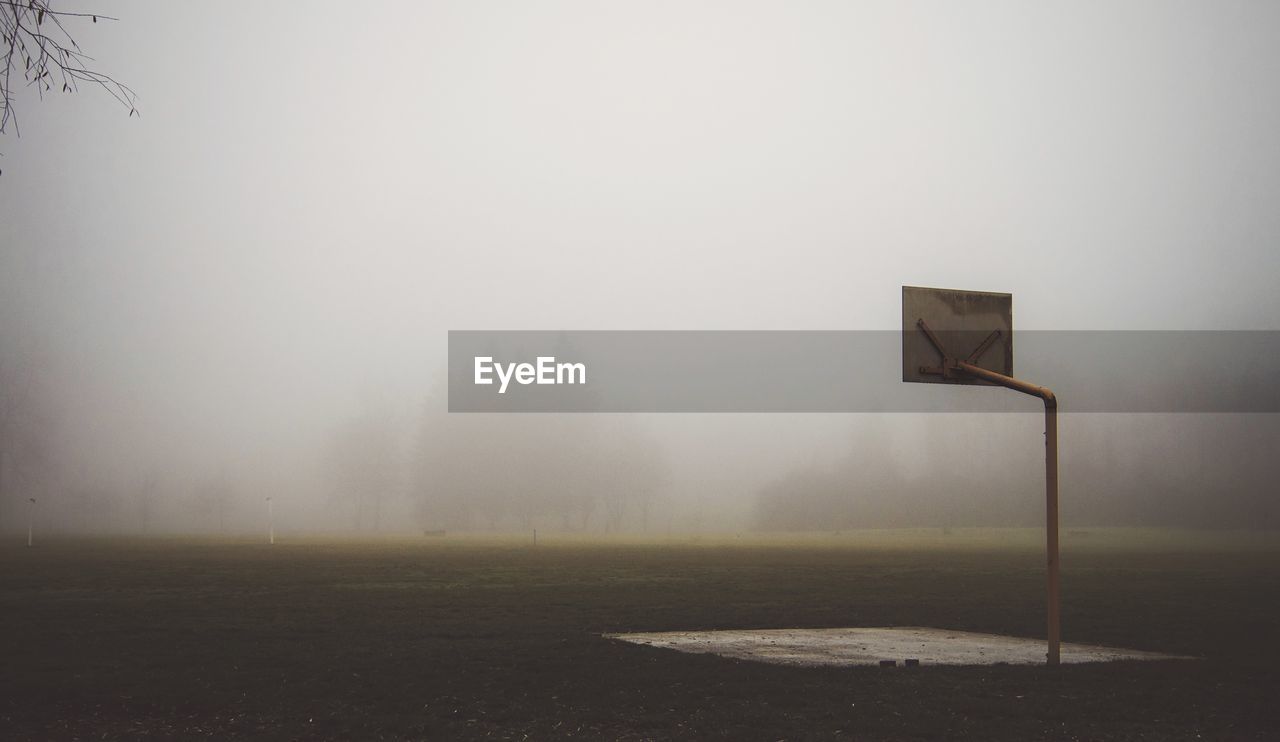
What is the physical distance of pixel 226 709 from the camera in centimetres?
1131

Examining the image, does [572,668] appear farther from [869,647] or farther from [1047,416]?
[1047,416]

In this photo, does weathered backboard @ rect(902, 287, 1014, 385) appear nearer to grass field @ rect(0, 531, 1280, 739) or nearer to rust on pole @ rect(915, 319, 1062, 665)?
rust on pole @ rect(915, 319, 1062, 665)

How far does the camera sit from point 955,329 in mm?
14922

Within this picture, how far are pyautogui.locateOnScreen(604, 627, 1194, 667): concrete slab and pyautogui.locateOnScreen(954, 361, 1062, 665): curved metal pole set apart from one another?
83 centimetres

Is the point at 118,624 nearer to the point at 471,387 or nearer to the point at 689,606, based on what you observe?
the point at 689,606

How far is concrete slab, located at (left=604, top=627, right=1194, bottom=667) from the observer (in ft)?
48.7

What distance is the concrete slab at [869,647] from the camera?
14.9 metres

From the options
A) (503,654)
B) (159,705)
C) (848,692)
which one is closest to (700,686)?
(848,692)

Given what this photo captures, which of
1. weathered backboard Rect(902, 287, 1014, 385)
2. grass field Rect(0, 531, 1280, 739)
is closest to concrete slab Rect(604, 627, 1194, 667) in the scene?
grass field Rect(0, 531, 1280, 739)

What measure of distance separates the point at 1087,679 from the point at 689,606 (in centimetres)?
1220

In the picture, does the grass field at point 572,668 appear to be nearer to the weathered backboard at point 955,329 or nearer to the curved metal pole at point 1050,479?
the curved metal pole at point 1050,479

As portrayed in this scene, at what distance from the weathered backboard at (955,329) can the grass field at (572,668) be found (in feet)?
13.1

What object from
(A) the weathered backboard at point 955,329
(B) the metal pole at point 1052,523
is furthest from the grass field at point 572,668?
(A) the weathered backboard at point 955,329

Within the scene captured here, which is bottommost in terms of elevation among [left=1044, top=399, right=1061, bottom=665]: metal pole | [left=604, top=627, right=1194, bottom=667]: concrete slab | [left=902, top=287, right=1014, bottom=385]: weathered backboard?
[left=604, top=627, right=1194, bottom=667]: concrete slab
